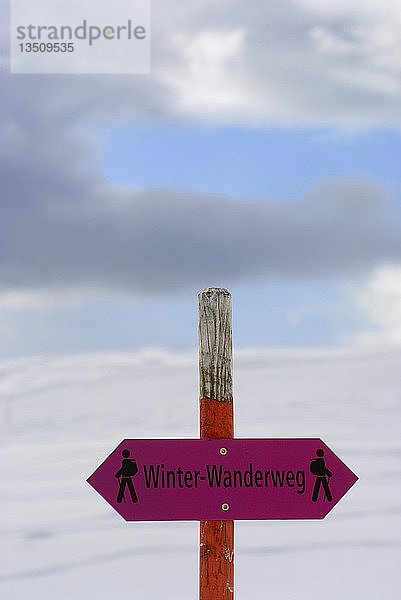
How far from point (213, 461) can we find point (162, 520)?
0.32 m

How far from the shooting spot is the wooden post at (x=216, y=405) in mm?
3043

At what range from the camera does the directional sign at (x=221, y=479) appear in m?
2.97

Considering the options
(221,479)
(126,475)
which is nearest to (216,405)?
(221,479)

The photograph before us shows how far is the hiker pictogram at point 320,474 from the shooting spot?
301 cm

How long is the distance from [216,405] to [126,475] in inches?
18.8

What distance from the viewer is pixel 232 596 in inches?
121

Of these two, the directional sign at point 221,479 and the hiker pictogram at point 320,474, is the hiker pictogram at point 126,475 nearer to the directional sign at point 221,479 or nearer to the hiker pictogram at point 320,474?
the directional sign at point 221,479

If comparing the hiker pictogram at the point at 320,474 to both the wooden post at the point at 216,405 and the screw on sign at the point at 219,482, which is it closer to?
the screw on sign at the point at 219,482

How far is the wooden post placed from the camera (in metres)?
3.04

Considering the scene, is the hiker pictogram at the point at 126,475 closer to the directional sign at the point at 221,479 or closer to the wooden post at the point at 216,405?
the directional sign at the point at 221,479

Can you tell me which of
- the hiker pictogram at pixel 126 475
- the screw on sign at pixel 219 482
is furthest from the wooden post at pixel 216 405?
the hiker pictogram at pixel 126 475

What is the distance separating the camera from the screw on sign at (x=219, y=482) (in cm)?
297

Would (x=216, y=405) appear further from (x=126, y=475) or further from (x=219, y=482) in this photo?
(x=126, y=475)

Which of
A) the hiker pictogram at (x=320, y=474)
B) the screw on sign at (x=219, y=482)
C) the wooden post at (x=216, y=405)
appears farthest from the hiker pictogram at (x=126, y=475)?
the hiker pictogram at (x=320, y=474)
